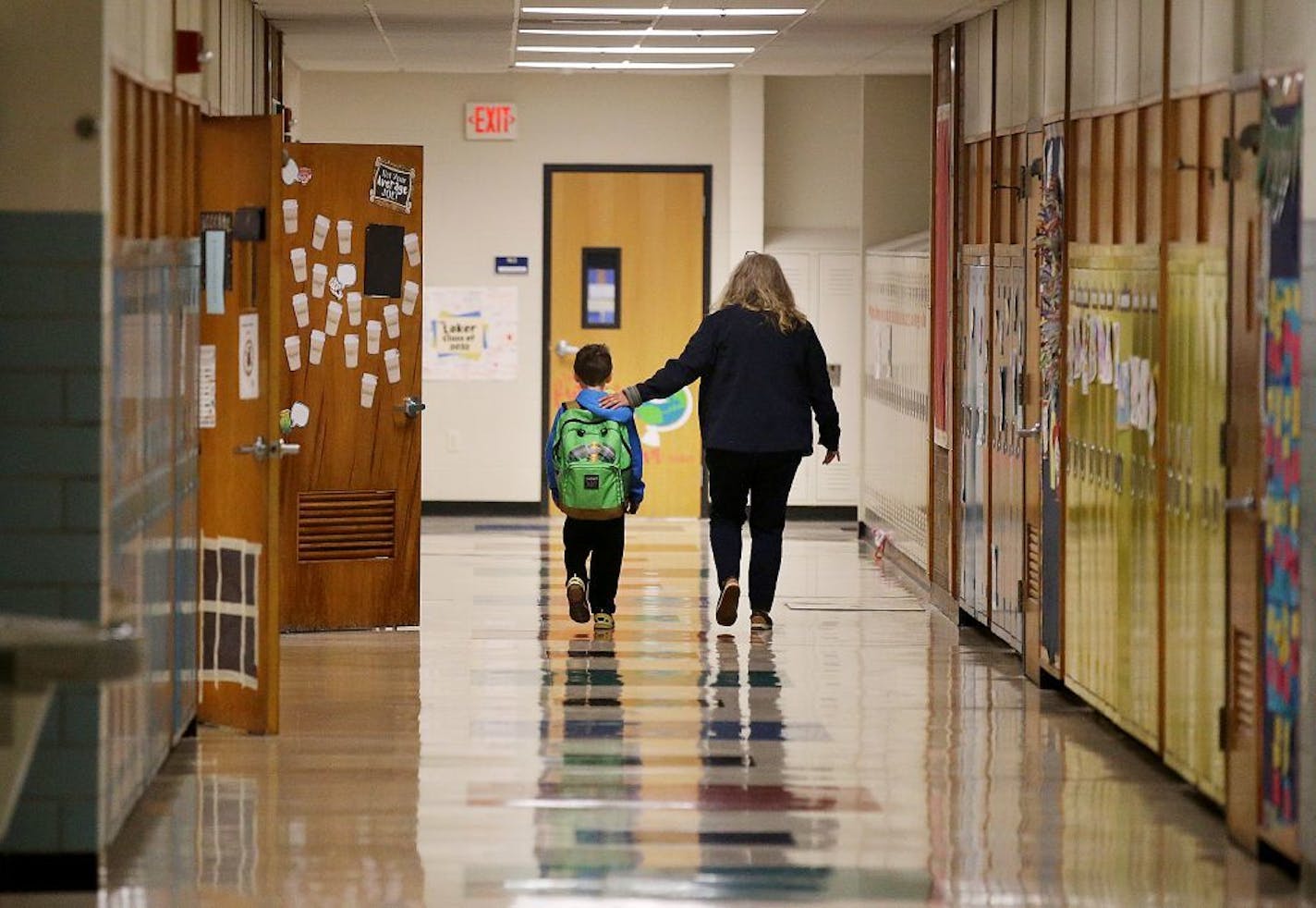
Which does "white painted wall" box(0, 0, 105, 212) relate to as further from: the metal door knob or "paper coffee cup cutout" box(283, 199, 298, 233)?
"paper coffee cup cutout" box(283, 199, 298, 233)

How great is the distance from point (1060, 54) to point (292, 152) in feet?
9.79

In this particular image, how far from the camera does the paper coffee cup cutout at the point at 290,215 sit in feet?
27.7

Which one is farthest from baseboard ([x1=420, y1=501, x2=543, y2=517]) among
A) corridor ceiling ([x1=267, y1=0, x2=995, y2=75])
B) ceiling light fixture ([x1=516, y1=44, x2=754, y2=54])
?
ceiling light fixture ([x1=516, y1=44, x2=754, y2=54])

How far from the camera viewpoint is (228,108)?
7.44 metres

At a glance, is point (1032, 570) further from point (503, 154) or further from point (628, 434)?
point (503, 154)

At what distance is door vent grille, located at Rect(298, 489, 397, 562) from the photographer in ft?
28.1

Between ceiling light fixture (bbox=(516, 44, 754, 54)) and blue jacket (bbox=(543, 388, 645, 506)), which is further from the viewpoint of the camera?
ceiling light fixture (bbox=(516, 44, 754, 54))

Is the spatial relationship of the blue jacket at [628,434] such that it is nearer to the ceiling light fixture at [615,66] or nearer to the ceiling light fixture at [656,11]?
the ceiling light fixture at [656,11]

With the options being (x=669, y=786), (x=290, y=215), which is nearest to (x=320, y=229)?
(x=290, y=215)

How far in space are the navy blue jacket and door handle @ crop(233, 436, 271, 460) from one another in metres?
2.31

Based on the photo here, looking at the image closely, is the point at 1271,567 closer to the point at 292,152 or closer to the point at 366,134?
the point at 292,152

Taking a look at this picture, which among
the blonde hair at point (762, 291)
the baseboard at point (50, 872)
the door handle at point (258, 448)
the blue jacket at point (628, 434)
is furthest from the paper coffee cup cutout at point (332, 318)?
the baseboard at point (50, 872)

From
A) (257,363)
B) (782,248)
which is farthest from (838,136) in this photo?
(257,363)

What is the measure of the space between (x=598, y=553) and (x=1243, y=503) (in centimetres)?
386
